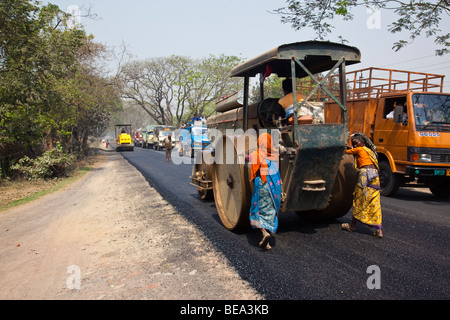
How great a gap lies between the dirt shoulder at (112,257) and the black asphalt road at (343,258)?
0.28m

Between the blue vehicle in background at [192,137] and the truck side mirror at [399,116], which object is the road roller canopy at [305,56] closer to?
the truck side mirror at [399,116]

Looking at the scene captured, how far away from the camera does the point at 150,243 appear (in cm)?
500

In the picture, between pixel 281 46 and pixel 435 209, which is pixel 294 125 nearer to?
pixel 281 46

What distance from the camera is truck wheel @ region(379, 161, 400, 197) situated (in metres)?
8.22

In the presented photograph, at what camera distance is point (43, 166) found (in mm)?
12703

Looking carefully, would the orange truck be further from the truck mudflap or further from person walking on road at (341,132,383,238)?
person walking on road at (341,132,383,238)

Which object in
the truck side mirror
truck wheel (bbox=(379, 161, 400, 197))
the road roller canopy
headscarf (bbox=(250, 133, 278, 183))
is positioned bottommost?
truck wheel (bbox=(379, 161, 400, 197))

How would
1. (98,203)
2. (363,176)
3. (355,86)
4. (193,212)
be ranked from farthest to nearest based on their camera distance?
Result: (355,86), (98,203), (193,212), (363,176)

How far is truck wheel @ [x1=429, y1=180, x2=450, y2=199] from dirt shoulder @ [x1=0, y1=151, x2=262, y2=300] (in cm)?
684

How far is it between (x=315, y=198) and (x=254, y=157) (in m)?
1.12
